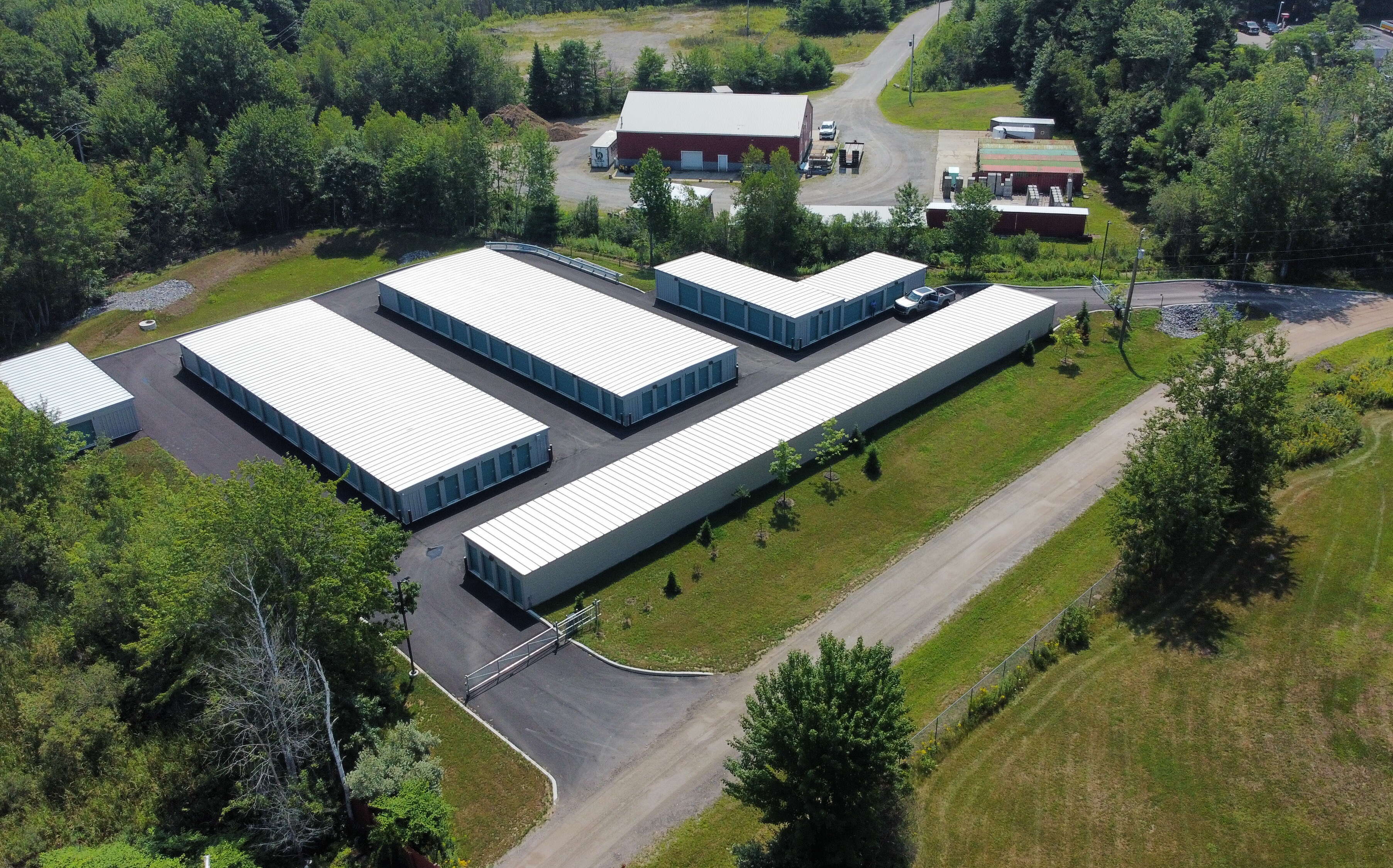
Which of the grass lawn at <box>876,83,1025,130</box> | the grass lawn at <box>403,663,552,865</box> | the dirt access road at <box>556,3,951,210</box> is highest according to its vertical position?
the grass lawn at <box>876,83,1025,130</box>

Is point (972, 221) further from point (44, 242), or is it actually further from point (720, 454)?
point (44, 242)

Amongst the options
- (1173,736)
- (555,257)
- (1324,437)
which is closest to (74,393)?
(555,257)

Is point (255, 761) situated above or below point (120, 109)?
below

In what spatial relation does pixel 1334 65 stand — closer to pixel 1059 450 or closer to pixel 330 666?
pixel 1059 450

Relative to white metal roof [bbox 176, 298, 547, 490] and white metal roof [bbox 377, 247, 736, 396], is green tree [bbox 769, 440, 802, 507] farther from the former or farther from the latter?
white metal roof [bbox 176, 298, 547, 490]

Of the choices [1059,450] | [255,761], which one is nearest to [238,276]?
[255,761]

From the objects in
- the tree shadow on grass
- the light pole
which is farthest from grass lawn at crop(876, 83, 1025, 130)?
the tree shadow on grass
